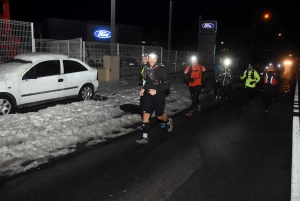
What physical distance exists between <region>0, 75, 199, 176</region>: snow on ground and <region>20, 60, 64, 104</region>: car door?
21.1 inches

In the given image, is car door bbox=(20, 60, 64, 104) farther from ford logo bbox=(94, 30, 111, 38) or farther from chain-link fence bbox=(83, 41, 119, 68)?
ford logo bbox=(94, 30, 111, 38)

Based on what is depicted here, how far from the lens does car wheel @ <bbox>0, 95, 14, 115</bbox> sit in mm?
7113

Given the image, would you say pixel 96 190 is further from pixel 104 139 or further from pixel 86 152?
pixel 104 139

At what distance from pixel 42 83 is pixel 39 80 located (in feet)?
0.43

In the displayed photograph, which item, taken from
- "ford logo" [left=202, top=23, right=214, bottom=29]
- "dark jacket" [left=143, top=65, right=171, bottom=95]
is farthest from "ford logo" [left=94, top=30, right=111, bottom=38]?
"dark jacket" [left=143, top=65, right=171, bottom=95]

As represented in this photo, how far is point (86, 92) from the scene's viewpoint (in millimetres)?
9648

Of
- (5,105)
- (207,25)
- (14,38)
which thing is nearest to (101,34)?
(207,25)

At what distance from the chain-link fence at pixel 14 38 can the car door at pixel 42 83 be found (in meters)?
3.39

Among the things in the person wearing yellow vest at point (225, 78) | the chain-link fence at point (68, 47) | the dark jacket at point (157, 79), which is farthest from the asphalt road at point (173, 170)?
the chain-link fence at point (68, 47)

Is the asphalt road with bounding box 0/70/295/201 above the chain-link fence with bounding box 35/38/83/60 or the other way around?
the other way around

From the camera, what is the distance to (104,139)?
19.3 feet

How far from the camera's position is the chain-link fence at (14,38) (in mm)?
10250

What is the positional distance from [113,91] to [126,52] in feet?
17.8

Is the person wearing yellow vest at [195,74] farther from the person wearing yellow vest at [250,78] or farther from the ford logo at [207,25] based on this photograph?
the ford logo at [207,25]
